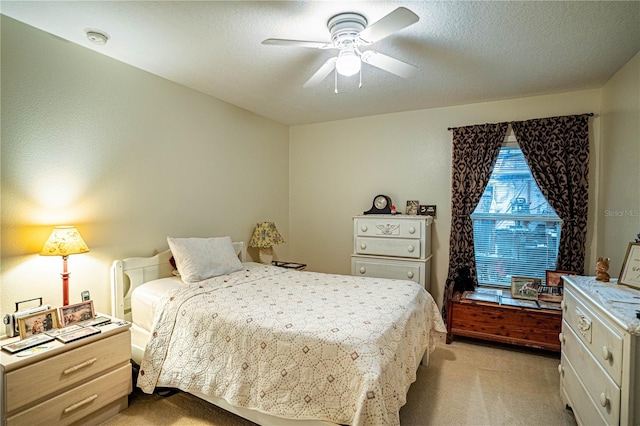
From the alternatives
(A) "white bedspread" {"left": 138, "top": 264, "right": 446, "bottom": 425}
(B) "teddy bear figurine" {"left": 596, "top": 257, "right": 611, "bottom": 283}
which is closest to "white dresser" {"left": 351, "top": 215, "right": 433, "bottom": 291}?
(A) "white bedspread" {"left": 138, "top": 264, "right": 446, "bottom": 425}

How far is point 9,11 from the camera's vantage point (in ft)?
6.56

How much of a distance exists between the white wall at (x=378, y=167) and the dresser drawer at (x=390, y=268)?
1.43ft

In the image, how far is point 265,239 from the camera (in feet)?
13.0

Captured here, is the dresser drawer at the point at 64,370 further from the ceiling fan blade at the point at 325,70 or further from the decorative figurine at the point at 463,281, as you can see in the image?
the decorative figurine at the point at 463,281

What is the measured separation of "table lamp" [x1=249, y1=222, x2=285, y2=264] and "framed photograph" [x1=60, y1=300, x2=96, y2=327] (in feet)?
6.22

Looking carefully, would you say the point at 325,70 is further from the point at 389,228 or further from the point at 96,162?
the point at 389,228

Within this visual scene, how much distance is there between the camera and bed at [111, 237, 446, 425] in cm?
163

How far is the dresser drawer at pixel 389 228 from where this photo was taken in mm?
3656

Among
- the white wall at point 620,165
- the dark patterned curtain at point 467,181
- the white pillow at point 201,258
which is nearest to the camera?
the white wall at point 620,165

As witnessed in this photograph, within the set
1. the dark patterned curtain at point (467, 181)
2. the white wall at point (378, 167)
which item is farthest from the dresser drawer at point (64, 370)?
the dark patterned curtain at point (467, 181)

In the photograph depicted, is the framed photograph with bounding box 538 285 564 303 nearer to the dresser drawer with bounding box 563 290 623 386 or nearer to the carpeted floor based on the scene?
the carpeted floor

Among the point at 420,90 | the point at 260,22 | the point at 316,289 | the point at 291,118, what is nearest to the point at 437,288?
the point at 316,289

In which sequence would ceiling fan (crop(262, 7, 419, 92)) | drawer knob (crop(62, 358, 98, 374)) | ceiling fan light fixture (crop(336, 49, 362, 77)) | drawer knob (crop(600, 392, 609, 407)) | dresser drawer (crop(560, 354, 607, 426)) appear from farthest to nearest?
ceiling fan light fixture (crop(336, 49, 362, 77)) → drawer knob (crop(62, 358, 98, 374)) → ceiling fan (crop(262, 7, 419, 92)) → dresser drawer (crop(560, 354, 607, 426)) → drawer knob (crop(600, 392, 609, 407))

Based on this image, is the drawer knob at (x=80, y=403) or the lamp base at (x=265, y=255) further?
the lamp base at (x=265, y=255)
